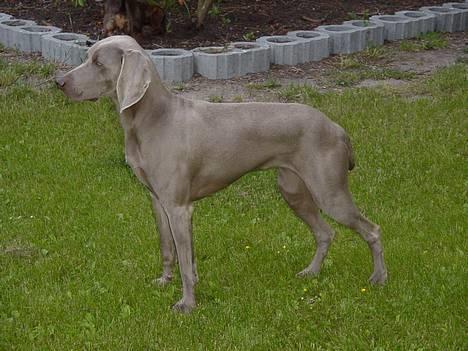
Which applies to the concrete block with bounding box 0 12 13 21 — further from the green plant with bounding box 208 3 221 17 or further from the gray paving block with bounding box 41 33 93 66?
the green plant with bounding box 208 3 221 17

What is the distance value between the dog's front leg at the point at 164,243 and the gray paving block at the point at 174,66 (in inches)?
163

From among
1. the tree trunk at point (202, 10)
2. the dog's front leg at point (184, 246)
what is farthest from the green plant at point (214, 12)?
the dog's front leg at point (184, 246)

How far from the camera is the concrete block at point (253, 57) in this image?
9.48 meters

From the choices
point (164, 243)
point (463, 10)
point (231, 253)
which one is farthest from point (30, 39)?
point (463, 10)

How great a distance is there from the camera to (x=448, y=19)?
11.7 meters

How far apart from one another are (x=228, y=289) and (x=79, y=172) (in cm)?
228

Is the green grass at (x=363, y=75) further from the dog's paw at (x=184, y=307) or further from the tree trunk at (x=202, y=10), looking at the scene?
the dog's paw at (x=184, y=307)

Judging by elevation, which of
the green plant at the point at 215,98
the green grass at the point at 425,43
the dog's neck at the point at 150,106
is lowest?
the green plant at the point at 215,98

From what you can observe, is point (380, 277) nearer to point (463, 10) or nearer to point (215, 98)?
point (215, 98)

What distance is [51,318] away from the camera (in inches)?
189

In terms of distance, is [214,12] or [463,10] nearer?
[214,12]

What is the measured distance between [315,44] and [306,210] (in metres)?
5.19

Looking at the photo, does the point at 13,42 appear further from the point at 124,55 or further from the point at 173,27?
the point at 124,55

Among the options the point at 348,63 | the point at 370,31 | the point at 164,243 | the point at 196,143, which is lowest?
the point at 164,243
